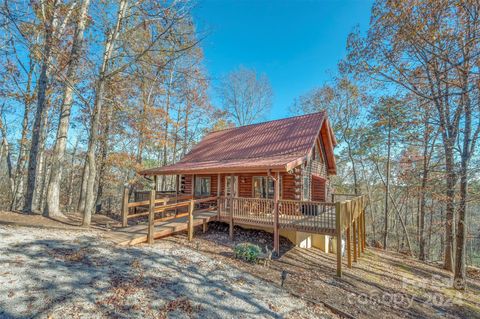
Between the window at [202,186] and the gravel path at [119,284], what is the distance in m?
7.38

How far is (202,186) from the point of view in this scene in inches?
562

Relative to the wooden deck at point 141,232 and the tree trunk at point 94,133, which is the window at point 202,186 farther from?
the tree trunk at point 94,133

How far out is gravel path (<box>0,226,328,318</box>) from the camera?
3.72m

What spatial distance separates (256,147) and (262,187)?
2.42m

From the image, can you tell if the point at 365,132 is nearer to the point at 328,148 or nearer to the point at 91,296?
the point at 328,148

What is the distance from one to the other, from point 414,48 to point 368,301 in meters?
8.65

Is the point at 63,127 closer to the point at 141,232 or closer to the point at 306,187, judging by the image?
the point at 141,232

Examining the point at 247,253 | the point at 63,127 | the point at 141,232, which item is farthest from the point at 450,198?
the point at 63,127

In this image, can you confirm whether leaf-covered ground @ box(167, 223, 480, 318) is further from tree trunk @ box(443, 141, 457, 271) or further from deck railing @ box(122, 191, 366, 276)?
tree trunk @ box(443, 141, 457, 271)

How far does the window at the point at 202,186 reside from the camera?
46.1 ft

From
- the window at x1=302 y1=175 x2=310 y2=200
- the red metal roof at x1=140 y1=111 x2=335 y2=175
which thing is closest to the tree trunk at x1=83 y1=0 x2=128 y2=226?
the red metal roof at x1=140 y1=111 x2=335 y2=175

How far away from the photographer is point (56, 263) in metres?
4.87

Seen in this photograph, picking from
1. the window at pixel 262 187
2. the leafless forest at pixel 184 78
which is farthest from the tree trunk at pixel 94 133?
the window at pixel 262 187

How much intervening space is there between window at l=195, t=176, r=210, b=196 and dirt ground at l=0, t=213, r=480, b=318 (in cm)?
551
